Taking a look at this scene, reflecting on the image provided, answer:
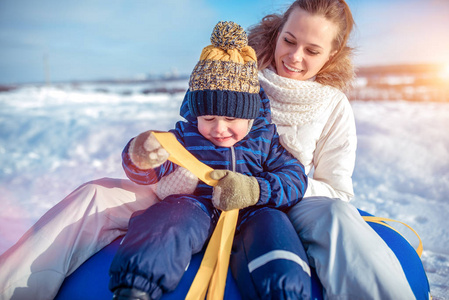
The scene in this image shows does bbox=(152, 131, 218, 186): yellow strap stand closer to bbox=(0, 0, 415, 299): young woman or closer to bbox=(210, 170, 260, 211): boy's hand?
bbox=(210, 170, 260, 211): boy's hand

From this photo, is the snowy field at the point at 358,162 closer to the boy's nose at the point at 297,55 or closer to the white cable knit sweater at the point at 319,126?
the white cable knit sweater at the point at 319,126

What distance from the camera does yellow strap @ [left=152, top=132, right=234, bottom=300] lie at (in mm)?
1069

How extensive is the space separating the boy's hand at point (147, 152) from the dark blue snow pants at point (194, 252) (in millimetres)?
170

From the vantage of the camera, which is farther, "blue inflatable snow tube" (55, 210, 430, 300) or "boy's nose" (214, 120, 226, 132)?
"boy's nose" (214, 120, 226, 132)

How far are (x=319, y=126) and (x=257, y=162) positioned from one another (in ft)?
1.58

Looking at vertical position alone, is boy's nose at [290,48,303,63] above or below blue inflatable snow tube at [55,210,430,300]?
above

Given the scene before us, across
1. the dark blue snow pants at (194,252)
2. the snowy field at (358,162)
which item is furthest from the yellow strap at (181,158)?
the snowy field at (358,162)

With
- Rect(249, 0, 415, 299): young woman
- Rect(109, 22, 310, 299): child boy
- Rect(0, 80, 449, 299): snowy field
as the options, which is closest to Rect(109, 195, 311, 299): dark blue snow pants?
Rect(109, 22, 310, 299): child boy

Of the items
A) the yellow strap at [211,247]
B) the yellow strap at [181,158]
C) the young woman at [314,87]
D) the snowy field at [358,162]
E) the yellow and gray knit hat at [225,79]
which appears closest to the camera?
the yellow strap at [211,247]

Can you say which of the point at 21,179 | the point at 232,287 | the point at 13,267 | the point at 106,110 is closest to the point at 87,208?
the point at 13,267

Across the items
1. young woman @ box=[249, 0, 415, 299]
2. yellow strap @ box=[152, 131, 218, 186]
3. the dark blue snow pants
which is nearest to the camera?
the dark blue snow pants

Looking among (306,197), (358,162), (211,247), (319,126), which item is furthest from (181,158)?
(358,162)

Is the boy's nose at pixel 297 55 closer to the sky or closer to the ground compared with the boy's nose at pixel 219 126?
closer to the sky

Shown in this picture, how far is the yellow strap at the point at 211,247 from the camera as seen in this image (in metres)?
1.07
